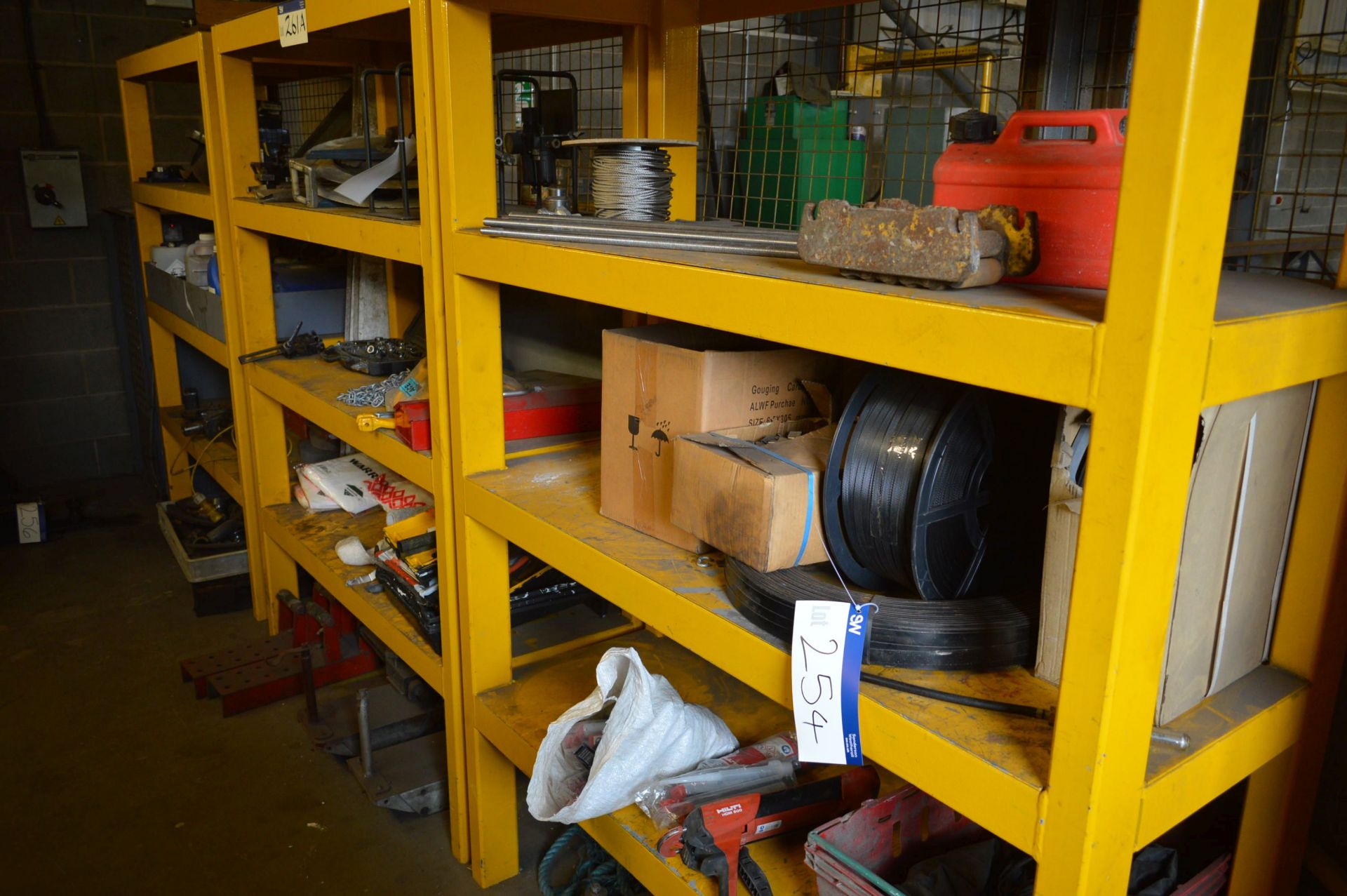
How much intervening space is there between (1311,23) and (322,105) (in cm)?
432

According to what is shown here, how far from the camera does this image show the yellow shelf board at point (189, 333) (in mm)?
3113

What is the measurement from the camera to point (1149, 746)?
1.00 metres

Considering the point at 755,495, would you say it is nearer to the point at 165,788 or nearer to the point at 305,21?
the point at 305,21

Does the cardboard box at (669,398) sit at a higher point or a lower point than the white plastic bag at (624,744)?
higher

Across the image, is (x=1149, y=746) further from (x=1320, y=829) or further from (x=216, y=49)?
(x=216, y=49)

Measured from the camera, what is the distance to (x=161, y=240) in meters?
3.86

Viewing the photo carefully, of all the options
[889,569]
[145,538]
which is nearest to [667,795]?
[889,569]

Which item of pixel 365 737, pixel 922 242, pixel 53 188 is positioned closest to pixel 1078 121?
pixel 922 242

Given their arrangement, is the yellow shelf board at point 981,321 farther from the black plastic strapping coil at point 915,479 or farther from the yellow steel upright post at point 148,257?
the yellow steel upright post at point 148,257

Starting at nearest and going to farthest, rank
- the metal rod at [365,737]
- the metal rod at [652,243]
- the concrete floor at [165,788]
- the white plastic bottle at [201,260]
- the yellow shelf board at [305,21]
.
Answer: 1. the metal rod at [652,243]
2. the yellow shelf board at [305,21]
3. the concrete floor at [165,788]
4. the metal rod at [365,737]
5. the white plastic bottle at [201,260]

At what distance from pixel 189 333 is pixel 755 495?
284cm

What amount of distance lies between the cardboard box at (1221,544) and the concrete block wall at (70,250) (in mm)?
4577

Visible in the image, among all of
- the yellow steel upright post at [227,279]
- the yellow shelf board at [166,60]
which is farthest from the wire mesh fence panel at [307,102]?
the yellow steel upright post at [227,279]

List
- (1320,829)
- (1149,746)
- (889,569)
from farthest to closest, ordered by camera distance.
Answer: (1320,829)
(889,569)
(1149,746)
